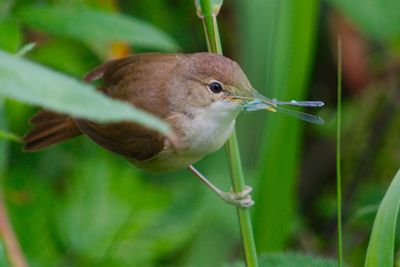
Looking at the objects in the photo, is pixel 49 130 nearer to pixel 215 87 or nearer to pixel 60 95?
pixel 215 87

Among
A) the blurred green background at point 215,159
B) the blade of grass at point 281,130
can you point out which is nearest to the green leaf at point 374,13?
the blurred green background at point 215,159

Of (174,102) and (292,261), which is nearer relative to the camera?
(292,261)

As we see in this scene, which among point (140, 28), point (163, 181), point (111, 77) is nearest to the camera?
point (111, 77)

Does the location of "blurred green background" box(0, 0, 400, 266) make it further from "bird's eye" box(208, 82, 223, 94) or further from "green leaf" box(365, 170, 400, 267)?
"green leaf" box(365, 170, 400, 267)

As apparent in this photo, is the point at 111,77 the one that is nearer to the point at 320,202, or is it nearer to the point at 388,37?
the point at 388,37

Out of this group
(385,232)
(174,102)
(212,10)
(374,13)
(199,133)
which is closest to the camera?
(385,232)

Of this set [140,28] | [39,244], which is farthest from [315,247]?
[140,28]

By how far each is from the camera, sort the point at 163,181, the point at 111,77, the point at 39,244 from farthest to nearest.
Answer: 1. the point at 163,181
2. the point at 39,244
3. the point at 111,77

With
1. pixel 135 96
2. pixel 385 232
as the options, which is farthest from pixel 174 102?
pixel 385 232
